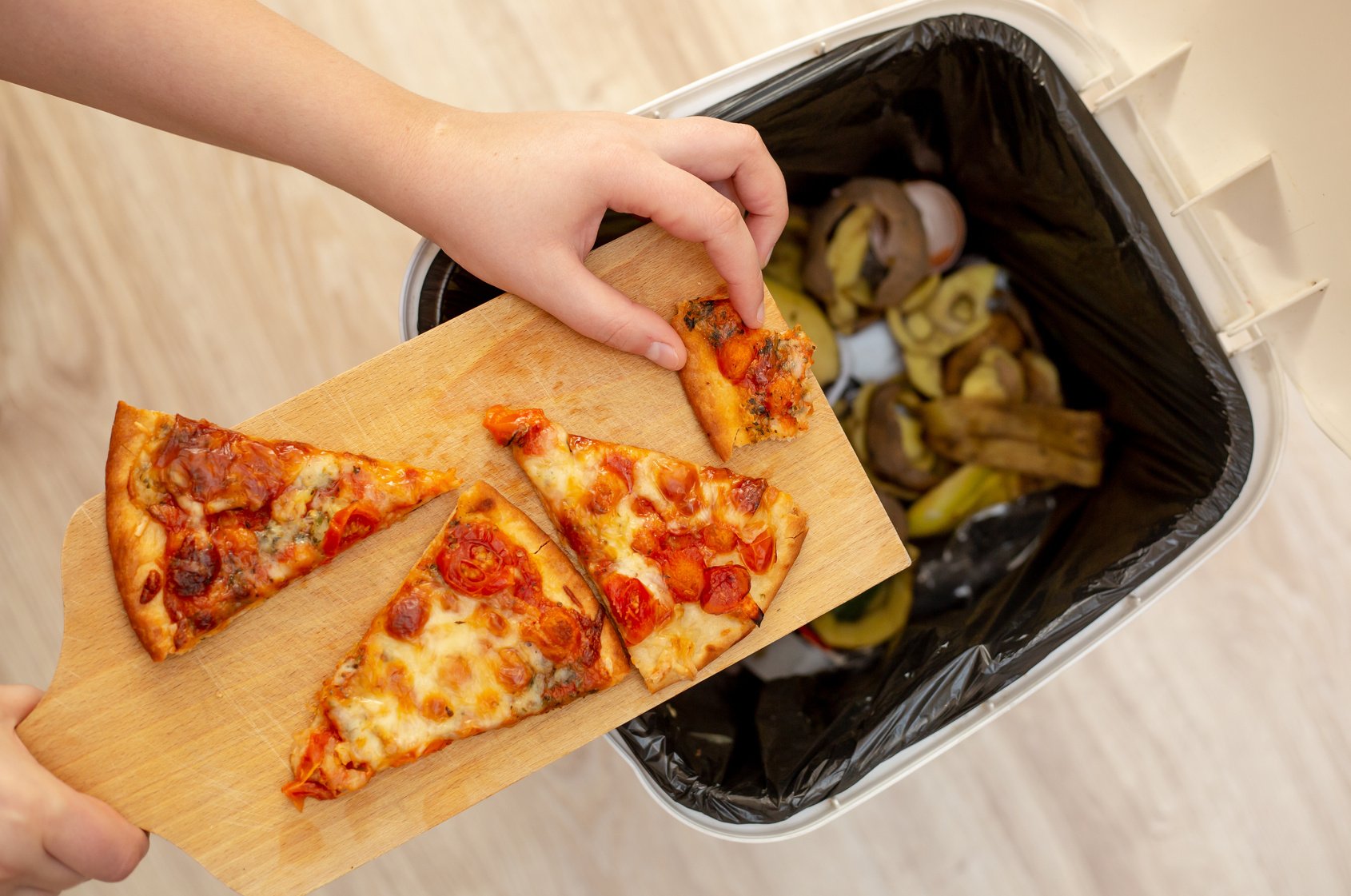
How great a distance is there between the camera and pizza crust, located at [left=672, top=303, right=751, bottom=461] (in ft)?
4.72

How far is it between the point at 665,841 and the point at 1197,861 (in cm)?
116

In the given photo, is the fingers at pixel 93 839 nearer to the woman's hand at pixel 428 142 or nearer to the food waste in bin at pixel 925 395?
the woman's hand at pixel 428 142

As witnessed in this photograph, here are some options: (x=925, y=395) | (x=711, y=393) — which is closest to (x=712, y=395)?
(x=711, y=393)

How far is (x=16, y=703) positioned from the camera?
1.35m

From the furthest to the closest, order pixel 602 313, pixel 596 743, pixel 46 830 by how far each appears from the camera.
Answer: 1. pixel 596 743
2. pixel 602 313
3. pixel 46 830

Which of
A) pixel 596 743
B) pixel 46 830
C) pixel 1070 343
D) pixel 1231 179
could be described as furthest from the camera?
pixel 1070 343

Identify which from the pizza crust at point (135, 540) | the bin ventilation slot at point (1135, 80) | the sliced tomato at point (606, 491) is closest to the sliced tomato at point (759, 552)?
the sliced tomato at point (606, 491)

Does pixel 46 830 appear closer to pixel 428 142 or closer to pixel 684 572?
pixel 684 572

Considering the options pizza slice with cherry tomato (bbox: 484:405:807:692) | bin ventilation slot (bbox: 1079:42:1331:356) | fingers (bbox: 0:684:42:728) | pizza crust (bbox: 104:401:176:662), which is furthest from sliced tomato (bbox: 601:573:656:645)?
bin ventilation slot (bbox: 1079:42:1331:356)

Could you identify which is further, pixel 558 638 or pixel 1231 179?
pixel 1231 179

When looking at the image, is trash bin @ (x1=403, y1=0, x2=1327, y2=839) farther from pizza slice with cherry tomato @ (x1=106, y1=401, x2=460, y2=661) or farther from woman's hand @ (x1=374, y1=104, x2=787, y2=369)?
pizza slice with cherry tomato @ (x1=106, y1=401, x2=460, y2=661)

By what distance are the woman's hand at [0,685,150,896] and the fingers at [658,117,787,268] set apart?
131 cm

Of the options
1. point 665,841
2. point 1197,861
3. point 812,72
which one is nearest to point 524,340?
point 812,72

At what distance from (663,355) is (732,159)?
330 mm
